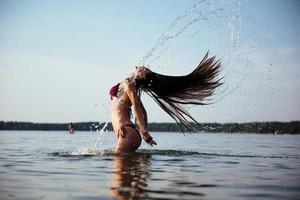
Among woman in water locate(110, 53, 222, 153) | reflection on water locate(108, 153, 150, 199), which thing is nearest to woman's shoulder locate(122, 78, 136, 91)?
woman in water locate(110, 53, 222, 153)

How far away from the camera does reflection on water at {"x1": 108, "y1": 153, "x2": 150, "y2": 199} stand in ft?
14.3

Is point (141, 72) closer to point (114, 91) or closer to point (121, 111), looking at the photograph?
point (114, 91)

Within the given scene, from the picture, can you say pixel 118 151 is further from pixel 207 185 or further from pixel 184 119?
pixel 207 185

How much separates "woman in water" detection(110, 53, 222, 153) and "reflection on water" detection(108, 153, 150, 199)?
1.04 meters

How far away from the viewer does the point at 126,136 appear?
355 inches

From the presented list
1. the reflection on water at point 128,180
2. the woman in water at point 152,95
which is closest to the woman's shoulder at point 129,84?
the woman in water at point 152,95

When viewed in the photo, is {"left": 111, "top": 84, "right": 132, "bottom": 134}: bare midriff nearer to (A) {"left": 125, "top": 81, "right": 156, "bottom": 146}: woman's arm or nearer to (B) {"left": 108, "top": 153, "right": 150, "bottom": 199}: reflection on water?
(A) {"left": 125, "top": 81, "right": 156, "bottom": 146}: woman's arm

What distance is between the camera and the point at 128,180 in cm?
535

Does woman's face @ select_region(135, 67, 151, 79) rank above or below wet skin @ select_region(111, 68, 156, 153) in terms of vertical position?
above

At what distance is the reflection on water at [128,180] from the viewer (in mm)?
4364

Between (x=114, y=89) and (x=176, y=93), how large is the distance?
144 centimetres

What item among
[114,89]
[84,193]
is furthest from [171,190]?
[114,89]

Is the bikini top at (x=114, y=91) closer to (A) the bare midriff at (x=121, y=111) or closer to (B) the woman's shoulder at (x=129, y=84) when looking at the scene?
(A) the bare midriff at (x=121, y=111)

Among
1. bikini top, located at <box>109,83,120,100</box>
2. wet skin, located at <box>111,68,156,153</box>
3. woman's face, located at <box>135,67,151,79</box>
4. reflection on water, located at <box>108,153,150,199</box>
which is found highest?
woman's face, located at <box>135,67,151,79</box>
